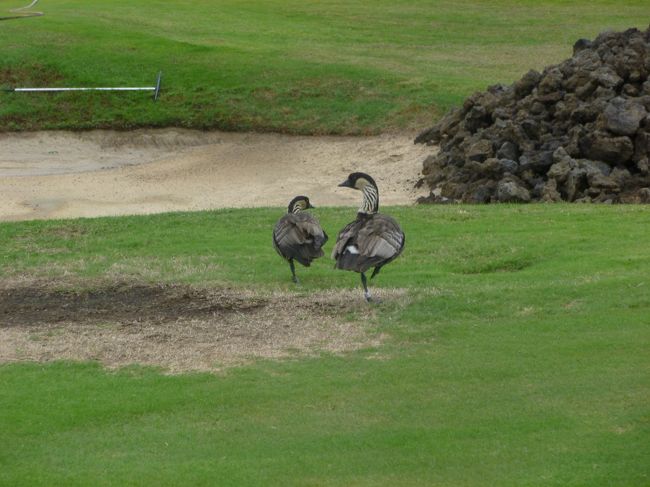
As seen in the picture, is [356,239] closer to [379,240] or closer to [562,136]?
[379,240]

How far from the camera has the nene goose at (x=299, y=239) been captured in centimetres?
1619

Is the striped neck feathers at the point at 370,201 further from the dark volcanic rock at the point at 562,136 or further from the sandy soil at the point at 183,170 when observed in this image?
the sandy soil at the point at 183,170

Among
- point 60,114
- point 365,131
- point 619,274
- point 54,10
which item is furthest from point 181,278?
point 54,10

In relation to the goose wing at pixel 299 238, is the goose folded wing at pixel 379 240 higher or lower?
higher

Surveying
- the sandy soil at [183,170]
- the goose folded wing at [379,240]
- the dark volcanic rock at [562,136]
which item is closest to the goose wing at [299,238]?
the goose folded wing at [379,240]

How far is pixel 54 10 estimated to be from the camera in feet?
162

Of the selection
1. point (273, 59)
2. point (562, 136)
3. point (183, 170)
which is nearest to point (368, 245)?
point (562, 136)

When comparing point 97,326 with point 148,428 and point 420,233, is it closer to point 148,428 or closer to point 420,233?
point 148,428

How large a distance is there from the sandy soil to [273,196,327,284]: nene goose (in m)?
10.3

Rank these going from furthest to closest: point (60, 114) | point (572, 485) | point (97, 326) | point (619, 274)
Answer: point (60, 114), point (619, 274), point (97, 326), point (572, 485)

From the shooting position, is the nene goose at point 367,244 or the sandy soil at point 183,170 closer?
the nene goose at point 367,244

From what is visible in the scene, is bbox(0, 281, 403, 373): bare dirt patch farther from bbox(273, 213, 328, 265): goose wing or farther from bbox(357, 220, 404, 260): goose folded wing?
bbox(357, 220, 404, 260): goose folded wing

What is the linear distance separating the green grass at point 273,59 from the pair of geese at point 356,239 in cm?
1584

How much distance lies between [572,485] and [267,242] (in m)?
11.2
